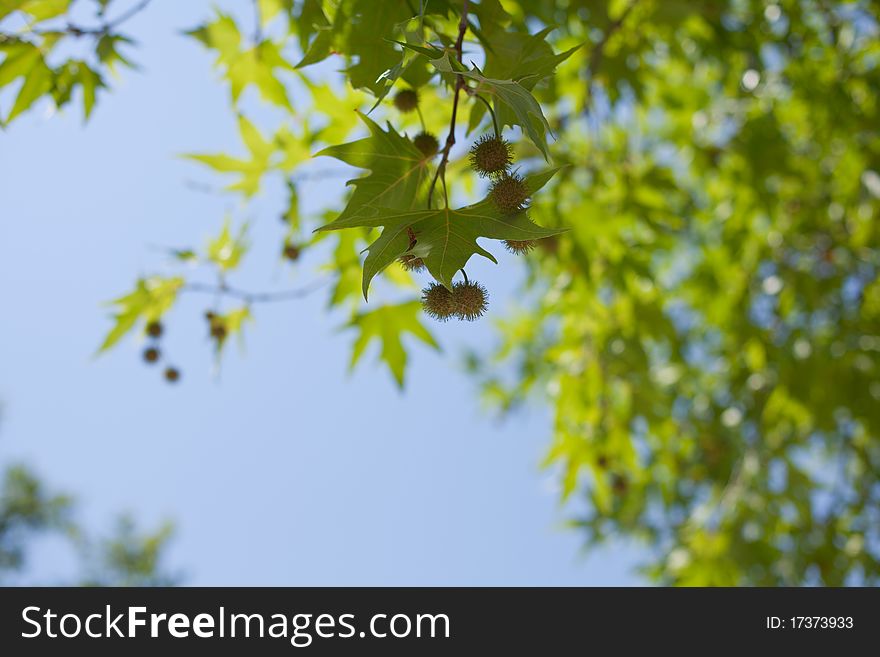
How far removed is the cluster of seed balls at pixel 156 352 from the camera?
2715 millimetres

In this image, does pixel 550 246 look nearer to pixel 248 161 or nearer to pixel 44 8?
pixel 248 161

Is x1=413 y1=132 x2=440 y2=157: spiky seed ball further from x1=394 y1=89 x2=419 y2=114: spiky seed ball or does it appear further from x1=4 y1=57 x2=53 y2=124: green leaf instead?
x1=4 y1=57 x2=53 y2=124: green leaf

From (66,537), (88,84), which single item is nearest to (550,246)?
(88,84)

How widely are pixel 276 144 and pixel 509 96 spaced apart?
5.30ft

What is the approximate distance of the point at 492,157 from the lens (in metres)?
1.32

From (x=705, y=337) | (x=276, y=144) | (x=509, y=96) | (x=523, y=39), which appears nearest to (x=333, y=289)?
(x=276, y=144)

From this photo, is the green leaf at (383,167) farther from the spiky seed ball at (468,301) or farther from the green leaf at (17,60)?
the green leaf at (17,60)

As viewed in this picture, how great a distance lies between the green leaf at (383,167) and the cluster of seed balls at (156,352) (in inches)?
61.9

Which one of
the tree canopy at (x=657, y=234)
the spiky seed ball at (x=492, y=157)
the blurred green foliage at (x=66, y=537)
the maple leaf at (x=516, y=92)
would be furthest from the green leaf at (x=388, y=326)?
the blurred green foliage at (x=66, y=537)

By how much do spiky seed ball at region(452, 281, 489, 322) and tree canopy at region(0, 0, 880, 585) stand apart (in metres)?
0.03

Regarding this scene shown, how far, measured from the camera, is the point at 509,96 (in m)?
1.16

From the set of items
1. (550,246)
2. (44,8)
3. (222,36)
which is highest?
(222,36)

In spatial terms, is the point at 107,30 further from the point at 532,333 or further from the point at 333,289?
the point at 532,333

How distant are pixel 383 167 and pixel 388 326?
117 cm
